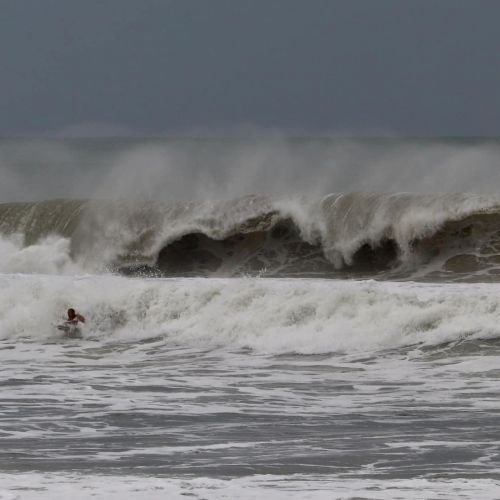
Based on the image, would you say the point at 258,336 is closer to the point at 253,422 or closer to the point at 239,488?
the point at 253,422

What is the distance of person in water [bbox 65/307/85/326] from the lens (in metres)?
18.5

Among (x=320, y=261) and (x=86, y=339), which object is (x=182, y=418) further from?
(x=320, y=261)

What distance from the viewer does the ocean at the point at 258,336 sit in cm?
947

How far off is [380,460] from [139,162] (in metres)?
27.4

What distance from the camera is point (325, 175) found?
34906mm

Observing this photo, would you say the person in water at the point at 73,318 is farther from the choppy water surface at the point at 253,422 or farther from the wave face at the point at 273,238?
the wave face at the point at 273,238

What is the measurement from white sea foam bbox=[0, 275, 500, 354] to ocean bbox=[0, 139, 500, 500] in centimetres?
4

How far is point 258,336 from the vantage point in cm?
1716

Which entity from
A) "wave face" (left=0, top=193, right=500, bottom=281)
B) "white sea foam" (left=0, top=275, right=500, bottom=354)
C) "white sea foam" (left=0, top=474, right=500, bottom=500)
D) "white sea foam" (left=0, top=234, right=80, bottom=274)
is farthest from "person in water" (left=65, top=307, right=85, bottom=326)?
"white sea foam" (left=0, top=474, right=500, bottom=500)

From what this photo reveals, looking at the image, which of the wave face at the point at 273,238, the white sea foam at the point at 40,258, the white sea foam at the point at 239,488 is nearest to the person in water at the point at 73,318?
the wave face at the point at 273,238

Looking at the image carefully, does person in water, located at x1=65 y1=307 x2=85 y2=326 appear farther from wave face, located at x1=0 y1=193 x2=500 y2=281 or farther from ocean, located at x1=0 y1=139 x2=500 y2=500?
wave face, located at x1=0 y1=193 x2=500 y2=281

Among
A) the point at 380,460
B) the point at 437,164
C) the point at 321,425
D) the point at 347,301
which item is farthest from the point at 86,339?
the point at 437,164

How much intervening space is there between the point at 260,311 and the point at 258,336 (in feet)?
2.65

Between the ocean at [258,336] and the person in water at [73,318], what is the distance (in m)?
0.26
